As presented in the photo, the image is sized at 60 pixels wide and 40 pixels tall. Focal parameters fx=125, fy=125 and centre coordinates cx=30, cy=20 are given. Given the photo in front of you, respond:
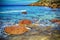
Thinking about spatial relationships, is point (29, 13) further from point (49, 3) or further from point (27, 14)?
point (49, 3)

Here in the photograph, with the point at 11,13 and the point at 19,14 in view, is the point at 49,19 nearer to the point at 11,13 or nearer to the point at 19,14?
the point at 19,14

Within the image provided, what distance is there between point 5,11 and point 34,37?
75 centimetres

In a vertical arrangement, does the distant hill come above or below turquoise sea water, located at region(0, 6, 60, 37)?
above

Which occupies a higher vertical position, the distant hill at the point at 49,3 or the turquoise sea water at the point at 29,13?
the distant hill at the point at 49,3

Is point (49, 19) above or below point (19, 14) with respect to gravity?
below

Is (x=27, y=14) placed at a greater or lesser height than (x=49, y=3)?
lesser

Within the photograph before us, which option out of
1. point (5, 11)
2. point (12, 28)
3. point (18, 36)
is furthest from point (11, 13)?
point (18, 36)

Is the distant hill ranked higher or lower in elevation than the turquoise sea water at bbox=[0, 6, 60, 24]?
higher

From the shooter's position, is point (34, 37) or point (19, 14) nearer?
point (34, 37)

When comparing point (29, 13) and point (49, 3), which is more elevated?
point (49, 3)

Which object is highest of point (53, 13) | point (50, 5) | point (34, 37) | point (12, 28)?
point (50, 5)

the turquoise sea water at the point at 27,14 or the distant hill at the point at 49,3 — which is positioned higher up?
the distant hill at the point at 49,3

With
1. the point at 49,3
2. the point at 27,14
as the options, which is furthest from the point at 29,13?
the point at 49,3

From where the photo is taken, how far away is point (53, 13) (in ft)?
7.88
